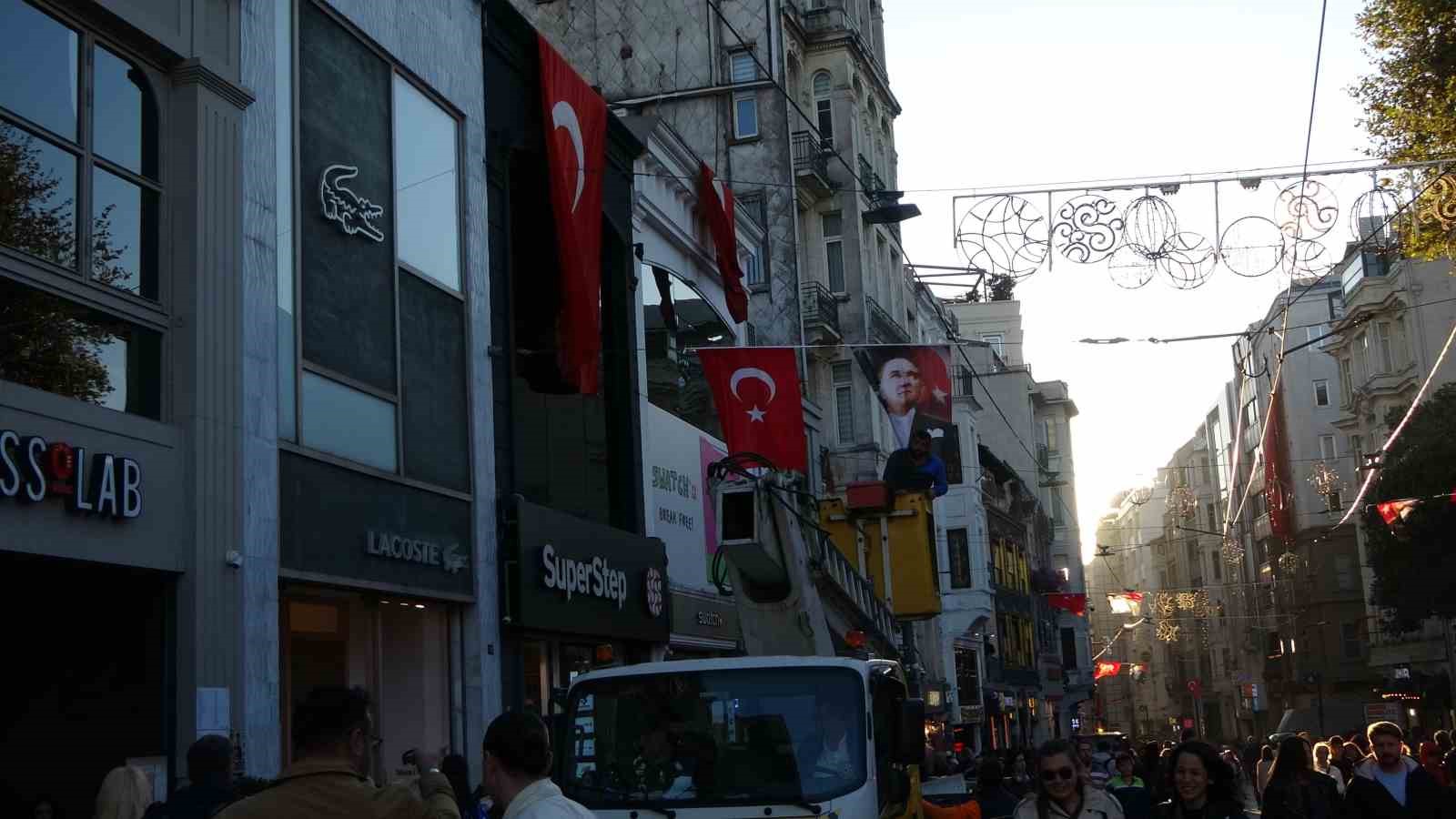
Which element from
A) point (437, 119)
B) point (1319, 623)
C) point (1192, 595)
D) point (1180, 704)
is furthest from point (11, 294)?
point (1180, 704)

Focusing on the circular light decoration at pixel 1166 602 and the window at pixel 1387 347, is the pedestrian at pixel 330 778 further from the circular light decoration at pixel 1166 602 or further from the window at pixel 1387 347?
Answer: the circular light decoration at pixel 1166 602

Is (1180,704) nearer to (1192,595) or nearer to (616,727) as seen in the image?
(1192,595)

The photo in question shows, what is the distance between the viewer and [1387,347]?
198 feet

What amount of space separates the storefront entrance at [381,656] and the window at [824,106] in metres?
24.5

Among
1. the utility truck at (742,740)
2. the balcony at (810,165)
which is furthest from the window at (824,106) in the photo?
the utility truck at (742,740)

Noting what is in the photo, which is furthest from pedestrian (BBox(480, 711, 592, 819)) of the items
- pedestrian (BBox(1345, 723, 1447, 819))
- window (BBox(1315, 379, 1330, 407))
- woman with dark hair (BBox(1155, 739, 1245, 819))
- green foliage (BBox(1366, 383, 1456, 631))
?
window (BBox(1315, 379, 1330, 407))

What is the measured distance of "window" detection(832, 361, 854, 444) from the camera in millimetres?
39625

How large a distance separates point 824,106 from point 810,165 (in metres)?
3.62

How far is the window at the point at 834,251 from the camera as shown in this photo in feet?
127

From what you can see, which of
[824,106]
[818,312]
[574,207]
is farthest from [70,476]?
[824,106]

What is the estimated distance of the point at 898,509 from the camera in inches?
793

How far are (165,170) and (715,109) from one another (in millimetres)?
22324

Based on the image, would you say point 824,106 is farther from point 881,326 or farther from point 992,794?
point 992,794

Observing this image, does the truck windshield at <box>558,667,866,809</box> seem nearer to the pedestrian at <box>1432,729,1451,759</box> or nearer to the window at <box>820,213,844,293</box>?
the pedestrian at <box>1432,729,1451,759</box>
